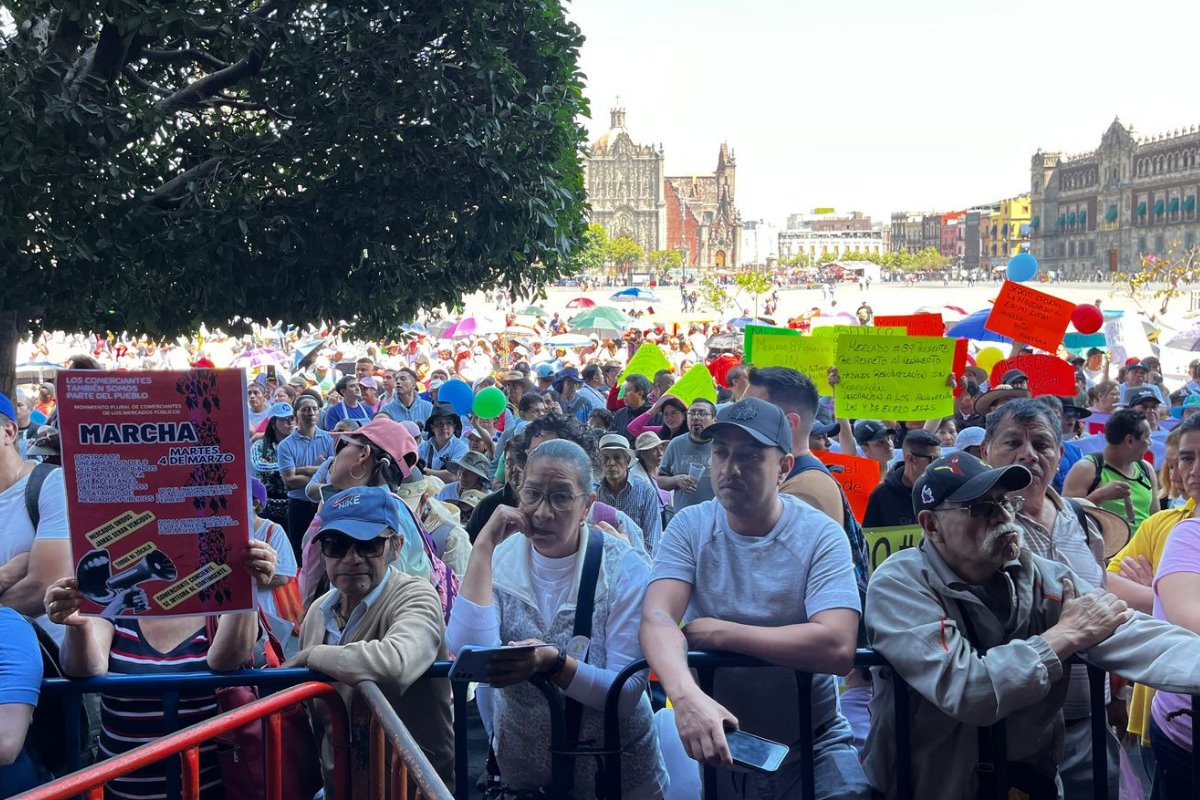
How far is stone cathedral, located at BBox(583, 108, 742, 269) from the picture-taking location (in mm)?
139125

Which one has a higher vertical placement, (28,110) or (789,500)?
(28,110)

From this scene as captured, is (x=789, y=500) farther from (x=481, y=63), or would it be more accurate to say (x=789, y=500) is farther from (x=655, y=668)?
(x=481, y=63)

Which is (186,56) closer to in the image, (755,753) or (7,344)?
(7,344)

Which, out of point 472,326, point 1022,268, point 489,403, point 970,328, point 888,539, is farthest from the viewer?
point 472,326

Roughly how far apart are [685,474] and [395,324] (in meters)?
2.88

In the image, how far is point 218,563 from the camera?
110 inches

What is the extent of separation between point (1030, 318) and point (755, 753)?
720cm

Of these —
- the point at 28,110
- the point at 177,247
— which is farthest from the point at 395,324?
the point at 28,110

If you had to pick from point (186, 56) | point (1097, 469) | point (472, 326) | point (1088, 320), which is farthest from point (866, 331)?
point (472, 326)

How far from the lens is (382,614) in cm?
322

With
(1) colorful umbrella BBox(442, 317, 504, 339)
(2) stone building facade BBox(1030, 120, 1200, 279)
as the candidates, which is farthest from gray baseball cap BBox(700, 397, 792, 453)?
(2) stone building facade BBox(1030, 120, 1200, 279)

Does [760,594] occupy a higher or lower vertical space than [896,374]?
A: lower

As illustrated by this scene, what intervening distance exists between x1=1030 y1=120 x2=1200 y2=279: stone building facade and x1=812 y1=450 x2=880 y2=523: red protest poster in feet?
326

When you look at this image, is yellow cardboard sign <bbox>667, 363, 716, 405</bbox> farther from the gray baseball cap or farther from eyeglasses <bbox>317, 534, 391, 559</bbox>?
eyeglasses <bbox>317, 534, 391, 559</bbox>
